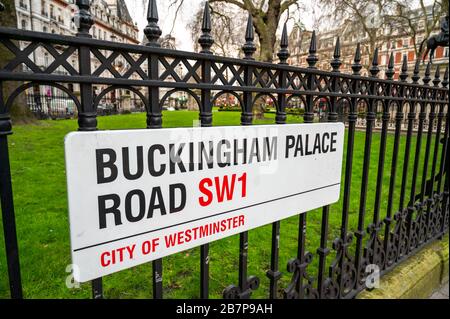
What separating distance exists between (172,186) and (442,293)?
3.12 metres

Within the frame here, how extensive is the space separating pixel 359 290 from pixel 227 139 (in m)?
1.88

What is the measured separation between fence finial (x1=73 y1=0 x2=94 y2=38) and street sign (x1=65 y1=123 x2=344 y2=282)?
1.19 feet

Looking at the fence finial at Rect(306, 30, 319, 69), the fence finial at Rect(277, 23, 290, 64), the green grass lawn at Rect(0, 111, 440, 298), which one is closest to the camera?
the fence finial at Rect(277, 23, 290, 64)

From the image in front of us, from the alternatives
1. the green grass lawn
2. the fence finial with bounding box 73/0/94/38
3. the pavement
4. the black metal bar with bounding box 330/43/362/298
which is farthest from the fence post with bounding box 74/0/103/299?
the pavement

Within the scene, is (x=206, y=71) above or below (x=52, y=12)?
below

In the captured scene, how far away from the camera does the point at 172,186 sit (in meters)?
1.27

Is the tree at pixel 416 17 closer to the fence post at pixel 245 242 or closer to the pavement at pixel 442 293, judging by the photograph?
the pavement at pixel 442 293

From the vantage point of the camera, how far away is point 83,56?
3.47ft

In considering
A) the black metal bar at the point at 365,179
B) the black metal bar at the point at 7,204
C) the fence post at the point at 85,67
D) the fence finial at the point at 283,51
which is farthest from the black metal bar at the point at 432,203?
the black metal bar at the point at 7,204

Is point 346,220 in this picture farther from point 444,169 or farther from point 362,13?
point 362,13

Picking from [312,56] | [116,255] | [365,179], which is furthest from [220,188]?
[365,179]

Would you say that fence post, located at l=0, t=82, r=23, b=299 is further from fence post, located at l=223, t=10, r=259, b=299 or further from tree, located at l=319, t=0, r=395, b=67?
tree, located at l=319, t=0, r=395, b=67

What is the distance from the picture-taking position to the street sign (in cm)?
109
